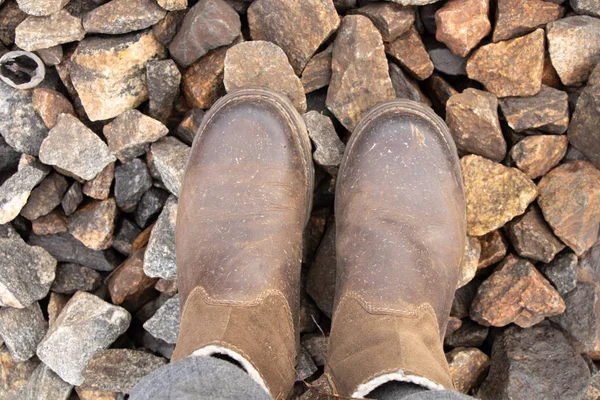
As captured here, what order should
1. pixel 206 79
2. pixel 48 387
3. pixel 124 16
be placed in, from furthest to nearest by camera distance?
pixel 48 387
pixel 206 79
pixel 124 16

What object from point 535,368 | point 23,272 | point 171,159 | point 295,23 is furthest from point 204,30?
point 535,368

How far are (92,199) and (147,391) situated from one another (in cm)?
87

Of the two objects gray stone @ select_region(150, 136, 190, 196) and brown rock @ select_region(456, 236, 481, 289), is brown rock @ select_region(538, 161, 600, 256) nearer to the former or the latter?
brown rock @ select_region(456, 236, 481, 289)

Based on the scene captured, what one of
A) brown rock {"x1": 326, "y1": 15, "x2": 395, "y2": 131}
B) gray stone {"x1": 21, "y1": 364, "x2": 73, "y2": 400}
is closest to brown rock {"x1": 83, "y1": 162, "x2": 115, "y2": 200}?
gray stone {"x1": 21, "y1": 364, "x2": 73, "y2": 400}

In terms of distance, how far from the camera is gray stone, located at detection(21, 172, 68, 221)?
5.37 feet

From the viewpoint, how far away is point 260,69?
154 cm

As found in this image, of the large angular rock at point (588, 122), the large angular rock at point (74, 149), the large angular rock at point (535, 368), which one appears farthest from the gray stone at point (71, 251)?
the large angular rock at point (588, 122)

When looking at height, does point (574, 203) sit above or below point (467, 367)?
above

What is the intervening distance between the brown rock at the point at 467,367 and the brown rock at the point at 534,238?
34 cm

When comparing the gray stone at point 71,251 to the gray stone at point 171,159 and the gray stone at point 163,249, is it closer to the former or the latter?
the gray stone at point 163,249

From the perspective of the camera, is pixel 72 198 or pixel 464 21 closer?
pixel 464 21

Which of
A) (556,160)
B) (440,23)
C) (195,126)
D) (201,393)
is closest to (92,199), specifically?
(195,126)

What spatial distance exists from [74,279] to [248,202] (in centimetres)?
68

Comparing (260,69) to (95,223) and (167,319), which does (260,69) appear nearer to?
(95,223)
